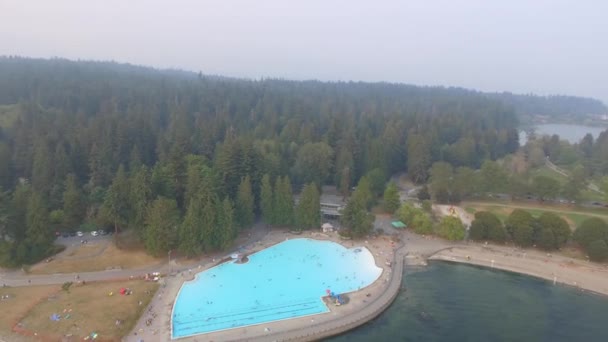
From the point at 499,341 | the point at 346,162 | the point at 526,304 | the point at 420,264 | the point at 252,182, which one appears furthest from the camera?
the point at 346,162

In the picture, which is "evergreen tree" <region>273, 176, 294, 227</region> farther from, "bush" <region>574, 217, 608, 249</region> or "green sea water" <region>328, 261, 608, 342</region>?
"bush" <region>574, 217, 608, 249</region>

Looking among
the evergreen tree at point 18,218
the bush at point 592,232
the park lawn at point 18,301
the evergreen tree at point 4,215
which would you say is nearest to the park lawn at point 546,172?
the bush at point 592,232

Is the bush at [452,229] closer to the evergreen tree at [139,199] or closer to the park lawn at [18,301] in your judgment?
the evergreen tree at [139,199]

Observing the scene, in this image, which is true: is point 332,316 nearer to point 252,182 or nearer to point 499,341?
point 499,341

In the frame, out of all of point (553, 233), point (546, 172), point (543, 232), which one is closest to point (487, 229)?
point (543, 232)

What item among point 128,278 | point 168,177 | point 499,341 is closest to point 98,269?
point 128,278

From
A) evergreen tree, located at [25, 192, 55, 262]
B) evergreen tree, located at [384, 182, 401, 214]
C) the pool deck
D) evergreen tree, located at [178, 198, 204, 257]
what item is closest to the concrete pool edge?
the pool deck

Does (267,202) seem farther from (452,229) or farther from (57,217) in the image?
(57,217)
